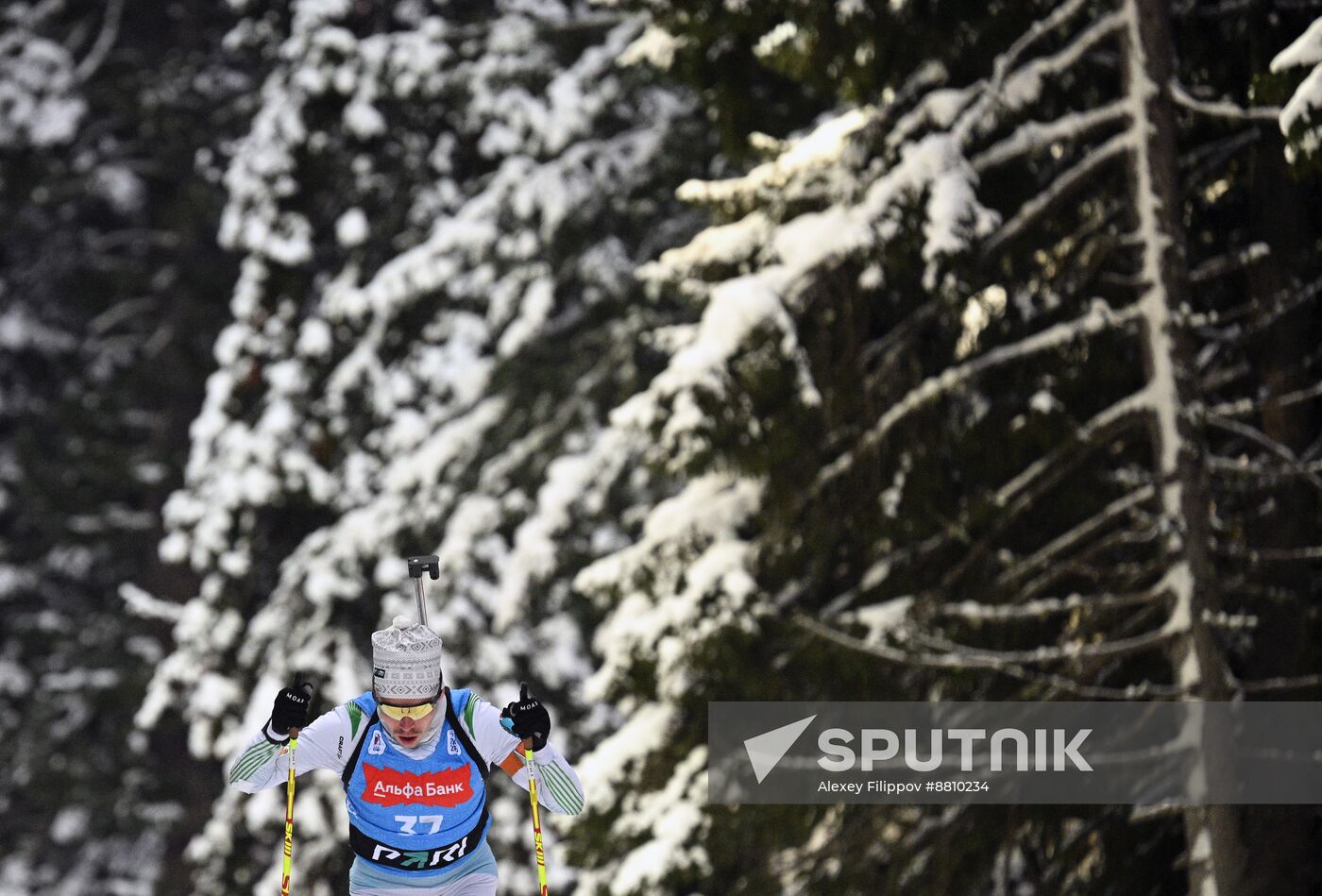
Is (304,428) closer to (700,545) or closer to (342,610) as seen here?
(342,610)

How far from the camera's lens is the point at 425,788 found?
4250mm

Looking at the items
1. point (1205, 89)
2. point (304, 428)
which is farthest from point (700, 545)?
point (304, 428)

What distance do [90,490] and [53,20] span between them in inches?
243

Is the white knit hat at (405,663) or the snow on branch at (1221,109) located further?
the snow on branch at (1221,109)

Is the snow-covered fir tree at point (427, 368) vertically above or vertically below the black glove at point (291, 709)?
above

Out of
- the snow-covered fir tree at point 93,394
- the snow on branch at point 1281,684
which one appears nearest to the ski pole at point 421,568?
the snow on branch at point 1281,684

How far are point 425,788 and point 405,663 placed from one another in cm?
35

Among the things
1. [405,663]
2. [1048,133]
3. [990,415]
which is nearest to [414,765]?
[405,663]

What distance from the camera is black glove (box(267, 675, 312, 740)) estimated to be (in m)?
4.09

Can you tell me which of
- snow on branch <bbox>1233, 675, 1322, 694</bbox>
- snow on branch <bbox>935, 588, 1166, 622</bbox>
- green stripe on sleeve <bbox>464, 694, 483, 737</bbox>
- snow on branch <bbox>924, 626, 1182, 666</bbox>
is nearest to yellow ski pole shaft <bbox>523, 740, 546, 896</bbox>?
green stripe on sleeve <bbox>464, 694, 483, 737</bbox>

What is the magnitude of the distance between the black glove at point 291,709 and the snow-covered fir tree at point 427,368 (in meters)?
8.37

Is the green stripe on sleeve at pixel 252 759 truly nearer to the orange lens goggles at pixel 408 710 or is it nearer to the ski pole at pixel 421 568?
the orange lens goggles at pixel 408 710

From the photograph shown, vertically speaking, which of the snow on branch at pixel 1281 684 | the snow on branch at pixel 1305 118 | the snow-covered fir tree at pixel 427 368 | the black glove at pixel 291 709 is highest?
the snow-covered fir tree at pixel 427 368

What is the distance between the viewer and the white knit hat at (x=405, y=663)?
164 inches
